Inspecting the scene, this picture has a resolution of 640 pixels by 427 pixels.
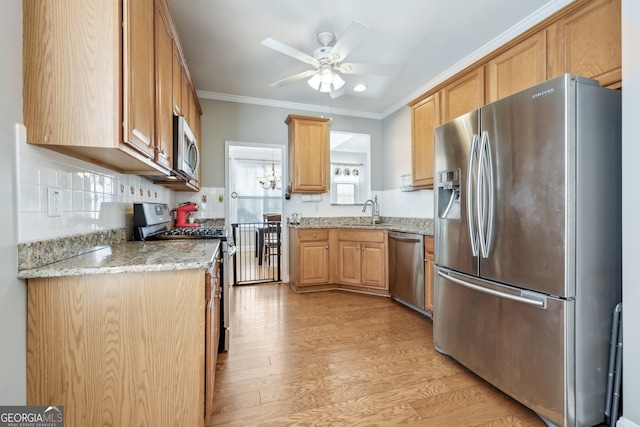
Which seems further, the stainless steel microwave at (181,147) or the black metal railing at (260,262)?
the black metal railing at (260,262)

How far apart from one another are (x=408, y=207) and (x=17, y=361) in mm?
3695

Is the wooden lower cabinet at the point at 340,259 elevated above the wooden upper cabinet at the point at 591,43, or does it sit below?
below

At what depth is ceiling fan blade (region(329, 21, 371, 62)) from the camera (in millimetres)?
1849

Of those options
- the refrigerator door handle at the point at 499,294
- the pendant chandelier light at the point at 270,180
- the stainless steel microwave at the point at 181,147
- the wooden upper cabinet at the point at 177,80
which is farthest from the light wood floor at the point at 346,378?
the pendant chandelier light at the point at 270,180

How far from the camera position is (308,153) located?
385cm

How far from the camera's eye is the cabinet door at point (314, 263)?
3629mm

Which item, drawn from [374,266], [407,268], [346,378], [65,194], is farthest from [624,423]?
[65,194]

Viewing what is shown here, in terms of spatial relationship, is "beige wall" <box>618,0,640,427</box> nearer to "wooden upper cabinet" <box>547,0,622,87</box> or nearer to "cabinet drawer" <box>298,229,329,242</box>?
"wooden upper cabinet" <box>547,0,622,87</box>

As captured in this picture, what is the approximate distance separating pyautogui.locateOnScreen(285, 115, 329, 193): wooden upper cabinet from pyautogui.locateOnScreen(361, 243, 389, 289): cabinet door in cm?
108

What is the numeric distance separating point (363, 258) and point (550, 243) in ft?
7.60

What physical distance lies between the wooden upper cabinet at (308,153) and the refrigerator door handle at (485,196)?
7.94 ft

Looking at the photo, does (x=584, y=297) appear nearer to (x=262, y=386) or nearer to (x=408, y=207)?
(x=262, y=386)

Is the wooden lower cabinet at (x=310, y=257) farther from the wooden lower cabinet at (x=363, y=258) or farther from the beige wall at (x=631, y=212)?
the beige wall at (x=631, y=212)

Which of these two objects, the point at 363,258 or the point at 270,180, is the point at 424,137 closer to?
the point at 363,258
